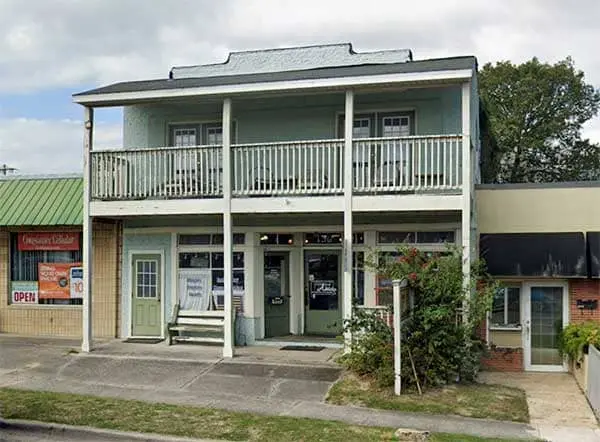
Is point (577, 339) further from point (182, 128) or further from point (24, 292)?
point (24, 292)

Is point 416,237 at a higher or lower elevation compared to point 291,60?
lower

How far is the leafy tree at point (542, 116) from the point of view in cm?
3238

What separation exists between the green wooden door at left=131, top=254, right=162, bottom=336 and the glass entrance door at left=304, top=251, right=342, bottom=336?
3.43 metres

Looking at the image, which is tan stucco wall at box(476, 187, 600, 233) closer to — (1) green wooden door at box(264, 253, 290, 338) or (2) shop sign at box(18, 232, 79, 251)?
(1) green wooden door at box(264, 253, 290, 338)

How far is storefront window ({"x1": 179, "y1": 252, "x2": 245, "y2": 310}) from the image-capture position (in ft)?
50.6

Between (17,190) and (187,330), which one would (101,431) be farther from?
(17,190)

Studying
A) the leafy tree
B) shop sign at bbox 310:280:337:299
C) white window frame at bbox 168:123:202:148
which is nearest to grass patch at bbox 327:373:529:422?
shop sign at bbox 310:280:337:299

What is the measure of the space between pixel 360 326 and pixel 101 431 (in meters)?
4.63

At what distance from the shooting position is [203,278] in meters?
15.6

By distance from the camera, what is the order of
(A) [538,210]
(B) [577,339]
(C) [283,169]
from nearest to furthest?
(B) [577,339] < (C) [283,169] < (A) [538,210]

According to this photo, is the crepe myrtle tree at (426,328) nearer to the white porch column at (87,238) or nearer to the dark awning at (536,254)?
the dark awning at (536,254)

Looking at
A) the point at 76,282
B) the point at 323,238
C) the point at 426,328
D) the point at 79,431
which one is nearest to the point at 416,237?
the point at 323,238

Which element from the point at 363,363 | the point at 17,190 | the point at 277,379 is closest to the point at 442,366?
the point at 363,363

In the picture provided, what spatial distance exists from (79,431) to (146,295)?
7024 mm
